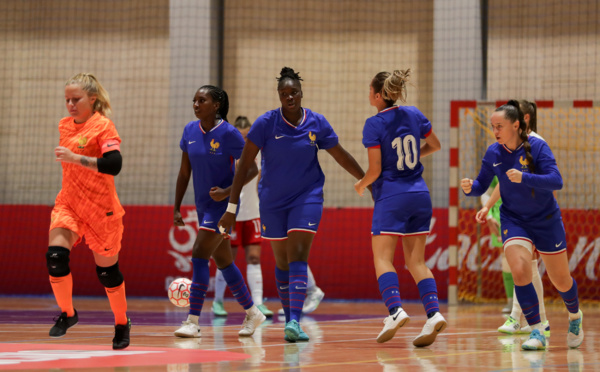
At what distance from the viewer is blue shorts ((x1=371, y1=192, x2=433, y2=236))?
665cm

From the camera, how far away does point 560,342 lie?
7.04 m

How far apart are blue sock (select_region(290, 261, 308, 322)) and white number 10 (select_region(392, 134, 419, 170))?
1.11 meters

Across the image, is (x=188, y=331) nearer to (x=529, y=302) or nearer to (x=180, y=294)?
(x=180, y=294)

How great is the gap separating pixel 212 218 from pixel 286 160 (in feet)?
2.98

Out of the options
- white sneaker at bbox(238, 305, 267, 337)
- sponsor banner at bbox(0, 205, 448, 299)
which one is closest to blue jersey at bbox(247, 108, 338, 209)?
white sneaker at bbox(238, 305, 267, 337)

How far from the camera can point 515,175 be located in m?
6.17

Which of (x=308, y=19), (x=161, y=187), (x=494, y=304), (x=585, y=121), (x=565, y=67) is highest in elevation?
(x=308, y=19)

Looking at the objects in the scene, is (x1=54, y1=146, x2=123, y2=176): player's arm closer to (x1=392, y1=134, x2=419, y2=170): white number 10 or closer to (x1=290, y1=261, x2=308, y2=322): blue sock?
(x1=290, y1=261, x2=308, y2=322): blue sock

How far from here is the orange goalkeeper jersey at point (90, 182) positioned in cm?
589

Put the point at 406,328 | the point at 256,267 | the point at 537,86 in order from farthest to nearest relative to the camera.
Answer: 1. the point at 537,86
2. the point at 256,267
3. the point at 406,328

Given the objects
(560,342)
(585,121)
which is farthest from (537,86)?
(560,342)

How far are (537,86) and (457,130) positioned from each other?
276 cm

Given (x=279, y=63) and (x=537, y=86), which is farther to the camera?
(x=279, y=63)

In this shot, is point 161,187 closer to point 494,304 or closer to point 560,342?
point 494,304
